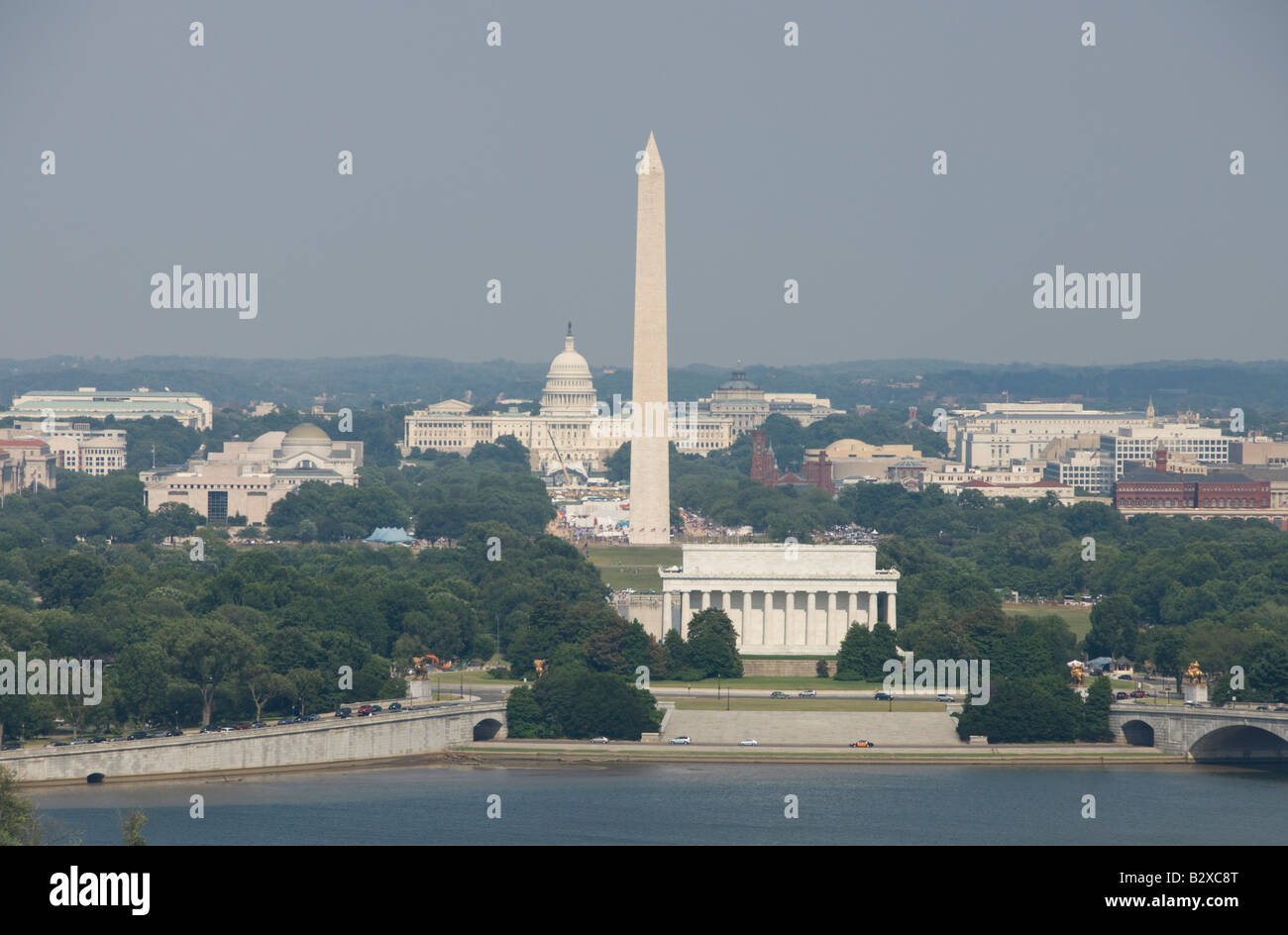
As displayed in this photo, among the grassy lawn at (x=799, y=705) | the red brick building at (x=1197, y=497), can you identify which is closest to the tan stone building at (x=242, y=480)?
the red brick building at (x=1197, y=497)

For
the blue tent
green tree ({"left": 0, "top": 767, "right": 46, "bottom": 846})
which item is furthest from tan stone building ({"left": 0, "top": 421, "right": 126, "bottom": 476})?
green tree ({"left": 0, "top": 767, "right": 46, "bottom": 846})

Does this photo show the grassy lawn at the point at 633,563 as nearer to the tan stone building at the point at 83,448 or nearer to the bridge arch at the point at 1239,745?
the bridge arch at the point at 1239,745

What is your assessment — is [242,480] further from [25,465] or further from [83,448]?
[83,448]

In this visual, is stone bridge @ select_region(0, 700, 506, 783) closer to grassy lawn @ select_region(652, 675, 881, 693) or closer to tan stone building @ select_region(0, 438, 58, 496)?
grassy lawn @ select_region(652, 675, 881, 693)
